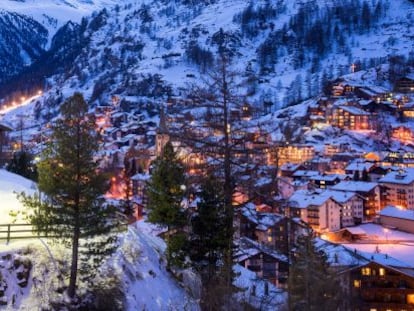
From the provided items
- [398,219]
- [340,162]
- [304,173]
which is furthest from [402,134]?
[398,219]

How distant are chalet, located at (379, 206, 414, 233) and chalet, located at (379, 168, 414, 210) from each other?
802 cm

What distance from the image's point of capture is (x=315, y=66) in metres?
188

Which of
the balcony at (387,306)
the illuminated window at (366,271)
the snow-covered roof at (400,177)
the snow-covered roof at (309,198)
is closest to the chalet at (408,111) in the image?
the snow-covered roof at (400,177)

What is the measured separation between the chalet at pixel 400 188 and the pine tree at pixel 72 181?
6851 centimetres

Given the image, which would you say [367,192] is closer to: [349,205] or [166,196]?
[349,205]

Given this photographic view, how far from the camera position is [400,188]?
76.4m

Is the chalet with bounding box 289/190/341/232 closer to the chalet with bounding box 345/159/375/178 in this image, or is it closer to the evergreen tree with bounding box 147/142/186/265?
the chalet with bounding box 345/159/375/178

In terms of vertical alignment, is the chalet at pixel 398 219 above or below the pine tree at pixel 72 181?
below

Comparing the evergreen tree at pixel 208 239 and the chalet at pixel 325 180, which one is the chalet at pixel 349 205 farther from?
the evergreen tree at pixel 208 239

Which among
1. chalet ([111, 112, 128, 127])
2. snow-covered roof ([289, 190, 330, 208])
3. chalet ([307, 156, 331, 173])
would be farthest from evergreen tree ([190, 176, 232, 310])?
chalet ([111, 112, 128, 127])

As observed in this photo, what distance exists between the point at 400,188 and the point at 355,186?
795 cm

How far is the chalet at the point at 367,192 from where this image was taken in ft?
244

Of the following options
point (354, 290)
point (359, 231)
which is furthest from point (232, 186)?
point (359, 231)

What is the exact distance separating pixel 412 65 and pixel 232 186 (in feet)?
526
